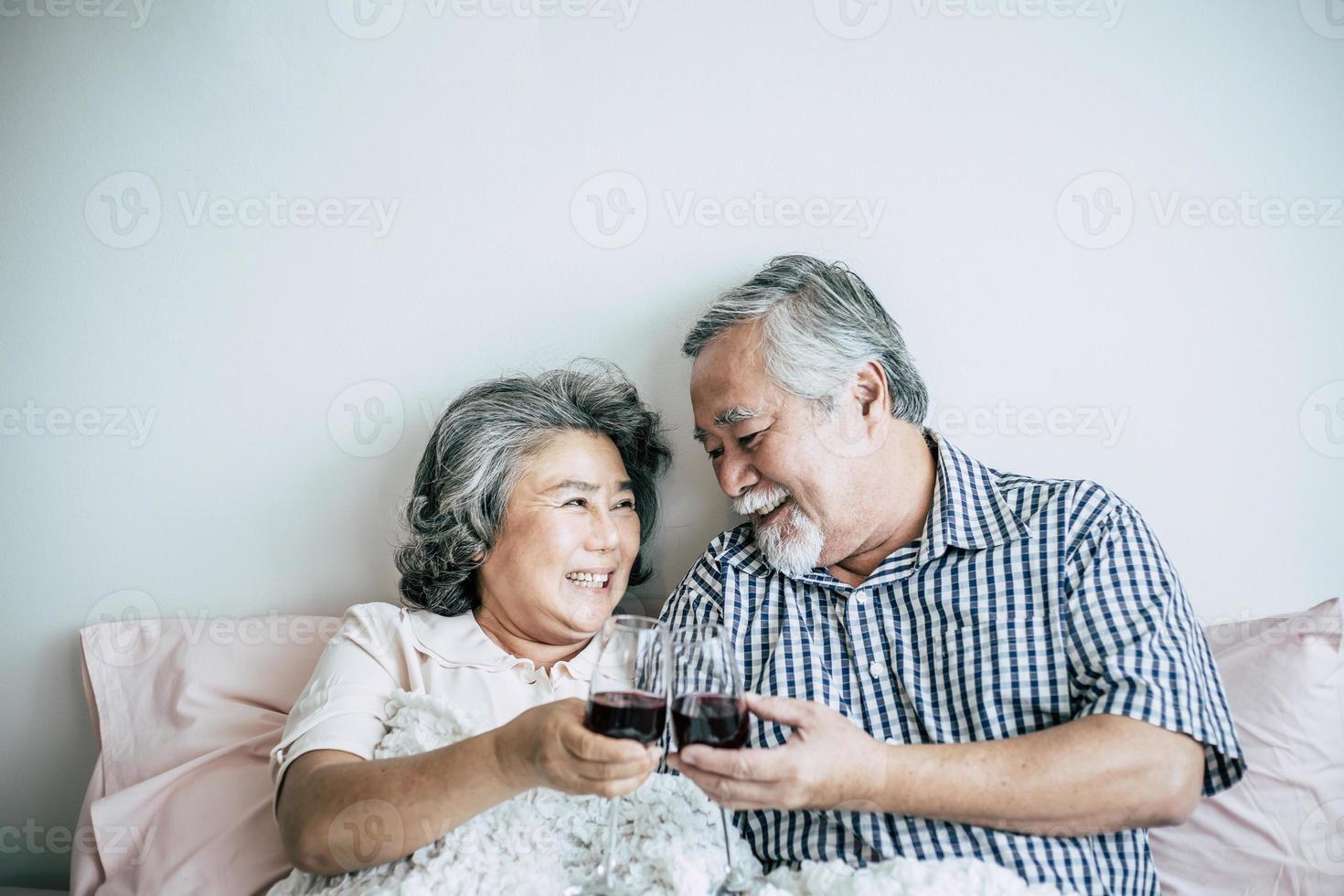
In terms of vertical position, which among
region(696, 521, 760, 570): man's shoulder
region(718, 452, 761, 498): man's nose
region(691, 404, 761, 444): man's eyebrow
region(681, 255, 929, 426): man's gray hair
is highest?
region(681, 255, 929, 426): man's gray hair

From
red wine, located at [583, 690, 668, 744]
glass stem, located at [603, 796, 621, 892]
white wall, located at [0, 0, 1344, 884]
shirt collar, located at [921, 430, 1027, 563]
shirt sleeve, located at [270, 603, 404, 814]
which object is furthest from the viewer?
white wall, located at [0, 0, 1344, 884]

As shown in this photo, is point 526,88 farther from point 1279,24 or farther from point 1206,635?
point 1206,635

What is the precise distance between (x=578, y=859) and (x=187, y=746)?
99cm

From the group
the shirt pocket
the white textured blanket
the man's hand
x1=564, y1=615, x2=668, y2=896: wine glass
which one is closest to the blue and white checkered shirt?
the shirt pocket

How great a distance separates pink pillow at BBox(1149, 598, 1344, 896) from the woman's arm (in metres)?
1.11

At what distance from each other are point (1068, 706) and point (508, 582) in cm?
109

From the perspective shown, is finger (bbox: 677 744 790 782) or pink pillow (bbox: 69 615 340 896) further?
pink pillow (bbox: 69 615 340 896)

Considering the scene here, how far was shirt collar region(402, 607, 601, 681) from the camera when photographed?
5.81 ft

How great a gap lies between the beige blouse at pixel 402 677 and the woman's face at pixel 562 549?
0.08m

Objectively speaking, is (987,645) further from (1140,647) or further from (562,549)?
(562,549)

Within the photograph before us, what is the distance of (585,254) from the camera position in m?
2.21

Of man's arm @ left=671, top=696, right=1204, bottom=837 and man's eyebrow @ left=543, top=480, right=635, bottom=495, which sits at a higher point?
man's eyebrow @ left=543, top=480, right=635, bottom=495

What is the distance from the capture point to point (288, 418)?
7.49 feet

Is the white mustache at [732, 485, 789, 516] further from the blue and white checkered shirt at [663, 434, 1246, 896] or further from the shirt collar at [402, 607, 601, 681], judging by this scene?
the shirt collar at [402, 607, 601, 681]
